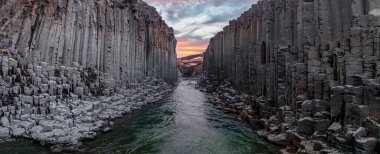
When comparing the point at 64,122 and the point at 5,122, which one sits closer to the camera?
the point at 5,122

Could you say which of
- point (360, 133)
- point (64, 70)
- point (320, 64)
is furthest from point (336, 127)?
point (64, 70)

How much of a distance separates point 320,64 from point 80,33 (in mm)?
17887

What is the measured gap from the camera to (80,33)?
24.4 m

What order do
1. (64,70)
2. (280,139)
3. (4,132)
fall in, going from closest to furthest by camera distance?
1. (4,132)
2. (280,139)
3. (64,70)

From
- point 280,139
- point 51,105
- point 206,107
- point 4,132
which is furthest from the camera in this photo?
point 206,107

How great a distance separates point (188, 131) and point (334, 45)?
979 centimetres

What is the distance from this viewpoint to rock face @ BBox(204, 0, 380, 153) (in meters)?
12.0

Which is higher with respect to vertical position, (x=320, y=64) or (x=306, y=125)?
(x=320, y=64)

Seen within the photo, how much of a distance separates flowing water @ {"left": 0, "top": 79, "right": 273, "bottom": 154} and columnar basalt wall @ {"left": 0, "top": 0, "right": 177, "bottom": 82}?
630 cm

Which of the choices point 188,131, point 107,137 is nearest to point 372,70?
point 188,131

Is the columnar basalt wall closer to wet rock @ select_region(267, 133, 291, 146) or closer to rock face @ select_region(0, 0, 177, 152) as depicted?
rock face @ select_region(0, 0, 177, 152)

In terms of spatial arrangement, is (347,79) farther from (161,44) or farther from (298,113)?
(161,44)

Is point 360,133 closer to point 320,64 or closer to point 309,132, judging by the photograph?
point 309,132

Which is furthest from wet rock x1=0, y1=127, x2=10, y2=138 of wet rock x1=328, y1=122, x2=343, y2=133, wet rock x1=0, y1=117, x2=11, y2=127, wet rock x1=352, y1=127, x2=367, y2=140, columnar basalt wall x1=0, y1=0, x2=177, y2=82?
wet rock x1=352, y1=127, x2=367, y2=140
